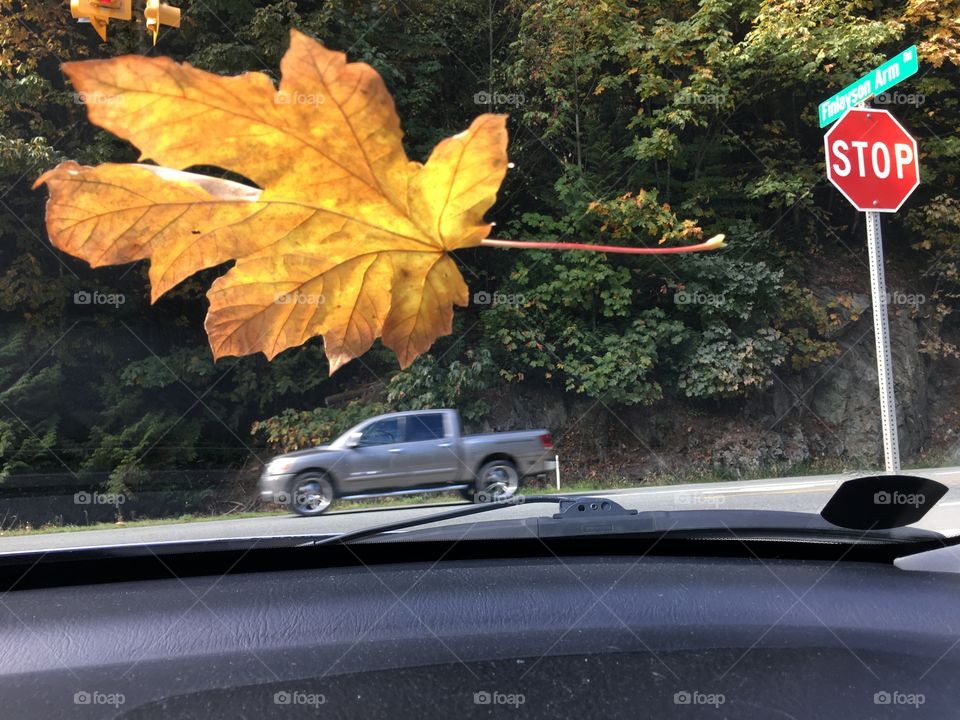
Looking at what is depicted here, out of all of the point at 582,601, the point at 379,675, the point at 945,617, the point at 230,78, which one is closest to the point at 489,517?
the point at 582,601

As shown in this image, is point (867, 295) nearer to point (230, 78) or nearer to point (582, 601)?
point (582, 601)

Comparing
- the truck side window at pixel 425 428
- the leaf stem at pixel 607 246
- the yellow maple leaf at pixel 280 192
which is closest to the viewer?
the yellow maple leaf at pixel 280 192

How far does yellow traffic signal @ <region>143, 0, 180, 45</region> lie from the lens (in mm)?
852

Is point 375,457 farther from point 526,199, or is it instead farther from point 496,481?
point 526,199

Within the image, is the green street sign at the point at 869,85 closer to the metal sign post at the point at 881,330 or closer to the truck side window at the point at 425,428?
the metal sign post at the point at 881,330

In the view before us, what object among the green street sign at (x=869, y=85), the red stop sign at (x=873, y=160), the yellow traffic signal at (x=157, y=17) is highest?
the yellow traffic signal at (x=157, y=17)

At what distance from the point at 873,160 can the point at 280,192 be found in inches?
33.9

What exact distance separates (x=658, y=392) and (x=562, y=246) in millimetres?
888

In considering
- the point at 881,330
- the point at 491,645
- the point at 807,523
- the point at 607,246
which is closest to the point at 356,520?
the point at 491,645

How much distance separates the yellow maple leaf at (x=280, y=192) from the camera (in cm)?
80

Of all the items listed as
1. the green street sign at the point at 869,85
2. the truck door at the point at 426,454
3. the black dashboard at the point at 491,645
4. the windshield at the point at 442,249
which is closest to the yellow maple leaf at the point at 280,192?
the windshield at the point at 442,249

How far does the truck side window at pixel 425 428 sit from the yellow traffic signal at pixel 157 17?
833 millimetres

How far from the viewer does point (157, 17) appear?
855 millimetres

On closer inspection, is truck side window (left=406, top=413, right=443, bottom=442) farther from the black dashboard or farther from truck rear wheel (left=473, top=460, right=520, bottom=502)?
the black dashboard
